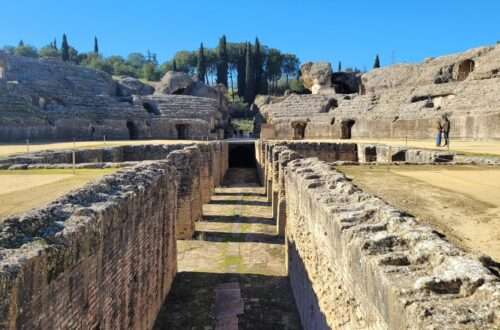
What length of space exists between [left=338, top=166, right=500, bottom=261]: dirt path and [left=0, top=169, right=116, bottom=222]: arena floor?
4.80 meters

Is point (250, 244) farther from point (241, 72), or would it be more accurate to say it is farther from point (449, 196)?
point (241, 72)

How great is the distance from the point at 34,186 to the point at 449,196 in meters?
6.87

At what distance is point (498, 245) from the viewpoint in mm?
4168

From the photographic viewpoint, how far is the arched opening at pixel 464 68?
34.5 meters

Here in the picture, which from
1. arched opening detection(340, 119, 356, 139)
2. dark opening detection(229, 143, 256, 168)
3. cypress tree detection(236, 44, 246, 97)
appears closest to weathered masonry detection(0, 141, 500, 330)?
dark opening detection(229, 143, 256, 168)

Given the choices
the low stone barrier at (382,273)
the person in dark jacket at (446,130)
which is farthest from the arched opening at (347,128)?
the low stone barrier at (382,273)

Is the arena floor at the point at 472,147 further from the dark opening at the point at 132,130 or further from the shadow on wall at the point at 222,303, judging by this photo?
the dark opening at the point at 132,130

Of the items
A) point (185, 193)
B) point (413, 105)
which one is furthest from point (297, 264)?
point (413, 105)

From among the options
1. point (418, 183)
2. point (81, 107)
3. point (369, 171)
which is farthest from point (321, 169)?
point (81, 107)

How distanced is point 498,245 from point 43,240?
3.93m

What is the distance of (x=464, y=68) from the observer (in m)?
35.1

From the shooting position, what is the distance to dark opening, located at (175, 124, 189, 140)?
117 ft

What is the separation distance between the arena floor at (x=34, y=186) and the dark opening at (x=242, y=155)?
2272 cm

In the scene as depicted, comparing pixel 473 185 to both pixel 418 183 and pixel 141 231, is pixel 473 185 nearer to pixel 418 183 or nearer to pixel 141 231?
pixel 418 183
